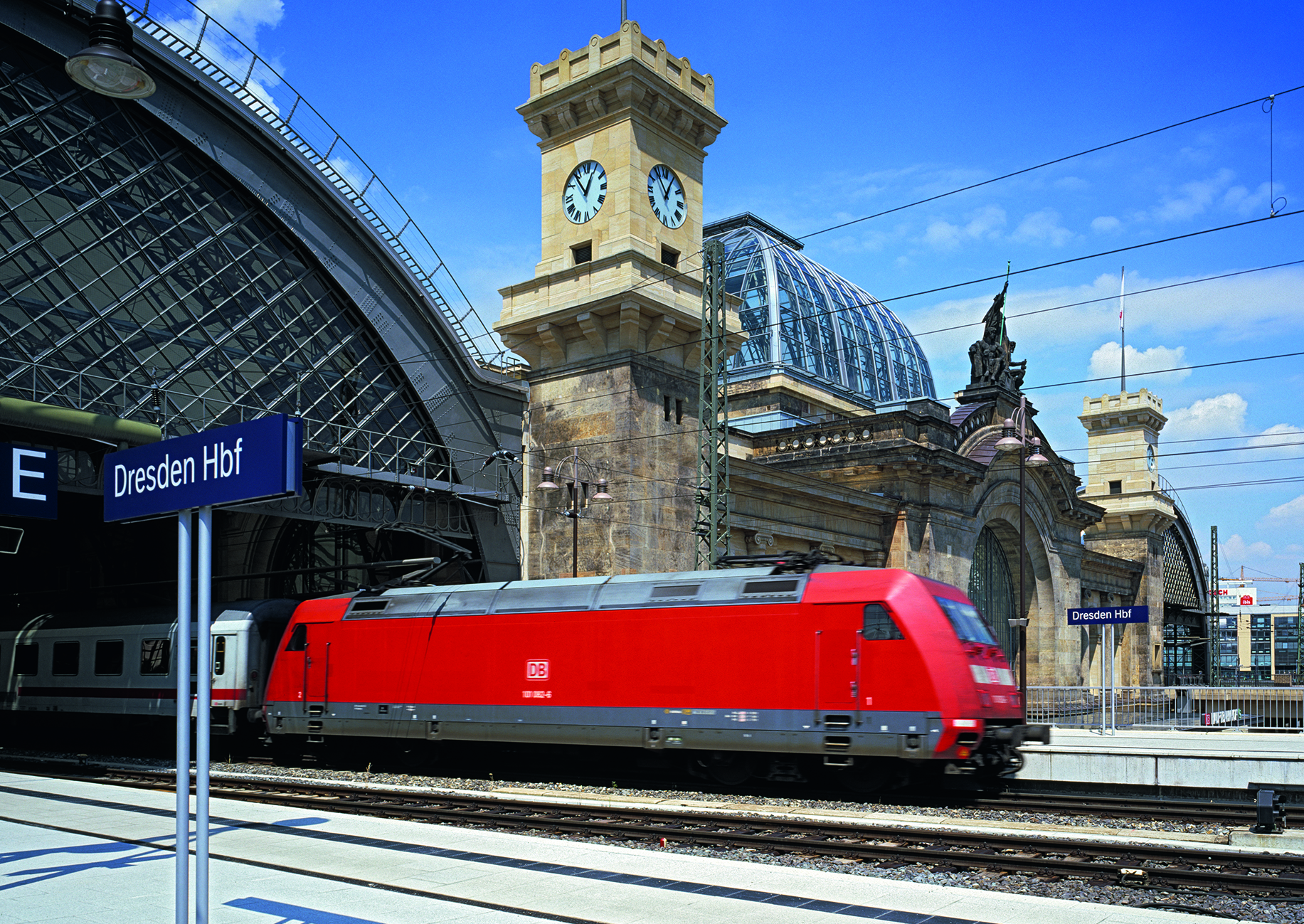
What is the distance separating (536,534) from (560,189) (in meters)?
9.57

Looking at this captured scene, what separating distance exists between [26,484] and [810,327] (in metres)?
50.6

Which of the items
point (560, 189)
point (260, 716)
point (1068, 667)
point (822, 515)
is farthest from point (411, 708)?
point (1068, 667)

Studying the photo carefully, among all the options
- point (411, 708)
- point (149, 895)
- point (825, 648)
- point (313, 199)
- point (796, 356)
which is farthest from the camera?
point (796, 356)

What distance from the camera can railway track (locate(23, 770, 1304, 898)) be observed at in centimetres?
1039

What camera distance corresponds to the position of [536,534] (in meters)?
29.6

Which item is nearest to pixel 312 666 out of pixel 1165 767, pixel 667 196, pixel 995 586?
pixel 667 196

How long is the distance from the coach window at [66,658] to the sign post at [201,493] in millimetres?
23026

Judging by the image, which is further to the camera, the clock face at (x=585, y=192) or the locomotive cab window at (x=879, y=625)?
the clock face at (x=585, y=192)

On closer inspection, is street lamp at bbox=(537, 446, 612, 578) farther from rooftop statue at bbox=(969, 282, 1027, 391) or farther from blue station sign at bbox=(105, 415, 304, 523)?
rooftop statue at bbox=(969, 282, 1027, 391)

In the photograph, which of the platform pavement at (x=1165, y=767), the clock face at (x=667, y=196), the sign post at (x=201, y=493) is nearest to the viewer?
the sign post at (x=201, y=493)

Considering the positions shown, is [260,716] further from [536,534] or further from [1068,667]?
[1068,667]

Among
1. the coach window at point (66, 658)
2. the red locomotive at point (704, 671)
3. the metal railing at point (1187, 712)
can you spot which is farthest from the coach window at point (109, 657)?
the metal railing at point (1187, 712)

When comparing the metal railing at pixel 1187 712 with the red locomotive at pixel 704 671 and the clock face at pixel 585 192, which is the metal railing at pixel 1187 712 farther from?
the clock face at pixel 585 192

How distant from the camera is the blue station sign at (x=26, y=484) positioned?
15.9 m
